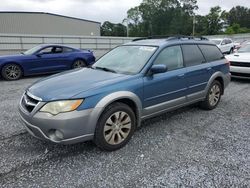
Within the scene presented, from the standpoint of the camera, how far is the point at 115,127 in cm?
347

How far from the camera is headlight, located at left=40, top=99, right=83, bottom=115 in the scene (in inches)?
120

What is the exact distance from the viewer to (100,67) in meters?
4.32

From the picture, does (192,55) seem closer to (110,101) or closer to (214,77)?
(214,77)

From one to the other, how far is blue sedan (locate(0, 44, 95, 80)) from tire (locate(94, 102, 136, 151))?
5.46 metres

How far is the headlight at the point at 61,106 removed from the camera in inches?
120

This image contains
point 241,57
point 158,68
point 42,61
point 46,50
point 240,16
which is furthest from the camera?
point 240,16

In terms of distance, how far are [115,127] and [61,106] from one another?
2.81 feet

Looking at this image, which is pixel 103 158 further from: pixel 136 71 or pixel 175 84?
pixel 175 84

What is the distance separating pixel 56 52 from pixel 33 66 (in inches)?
44.5

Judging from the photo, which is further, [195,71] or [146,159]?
[195,71]

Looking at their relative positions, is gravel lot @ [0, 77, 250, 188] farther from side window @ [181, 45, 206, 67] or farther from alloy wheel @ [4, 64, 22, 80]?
alloy wheel @ [4, 64, 22, 80]

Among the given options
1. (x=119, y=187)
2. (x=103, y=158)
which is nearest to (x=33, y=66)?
(x=103, y=158)

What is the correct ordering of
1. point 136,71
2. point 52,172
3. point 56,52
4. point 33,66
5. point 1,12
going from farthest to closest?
point 1,12, point 56,52, point 33,66, point 136,71, point 52,172

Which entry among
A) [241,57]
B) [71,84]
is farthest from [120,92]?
[241,57]
